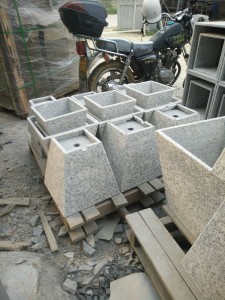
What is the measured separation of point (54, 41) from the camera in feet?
13.0

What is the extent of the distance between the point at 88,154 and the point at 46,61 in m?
2.80

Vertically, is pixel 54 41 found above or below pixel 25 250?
above

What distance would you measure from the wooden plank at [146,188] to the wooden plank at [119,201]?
181mm

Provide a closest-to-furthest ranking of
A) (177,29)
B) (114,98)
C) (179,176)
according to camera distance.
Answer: (179,176) → (114,98) → (177,29)

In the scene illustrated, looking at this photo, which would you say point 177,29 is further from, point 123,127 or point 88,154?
point 88,154

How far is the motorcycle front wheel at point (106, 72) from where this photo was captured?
12.2 feet

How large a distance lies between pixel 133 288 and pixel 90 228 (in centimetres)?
54

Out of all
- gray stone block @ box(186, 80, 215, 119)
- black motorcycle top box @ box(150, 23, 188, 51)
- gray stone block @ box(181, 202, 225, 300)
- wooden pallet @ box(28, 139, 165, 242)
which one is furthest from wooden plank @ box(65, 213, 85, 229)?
black motorcycle top box @ box(150, 23, 188, 51)

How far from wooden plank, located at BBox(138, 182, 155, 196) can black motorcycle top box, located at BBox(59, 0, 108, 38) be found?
7.90 ft

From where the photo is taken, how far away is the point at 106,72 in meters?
3.89

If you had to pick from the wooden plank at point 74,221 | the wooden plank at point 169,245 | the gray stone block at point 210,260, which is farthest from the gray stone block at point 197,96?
the gray stone block at point 210,260

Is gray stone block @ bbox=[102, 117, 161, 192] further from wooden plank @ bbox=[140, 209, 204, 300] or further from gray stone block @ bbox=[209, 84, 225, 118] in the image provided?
gray stone block @ bbox=[209, 84, 225, 118]

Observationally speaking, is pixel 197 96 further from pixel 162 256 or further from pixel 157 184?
pixel 162 256

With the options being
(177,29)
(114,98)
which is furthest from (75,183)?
(177,29)
